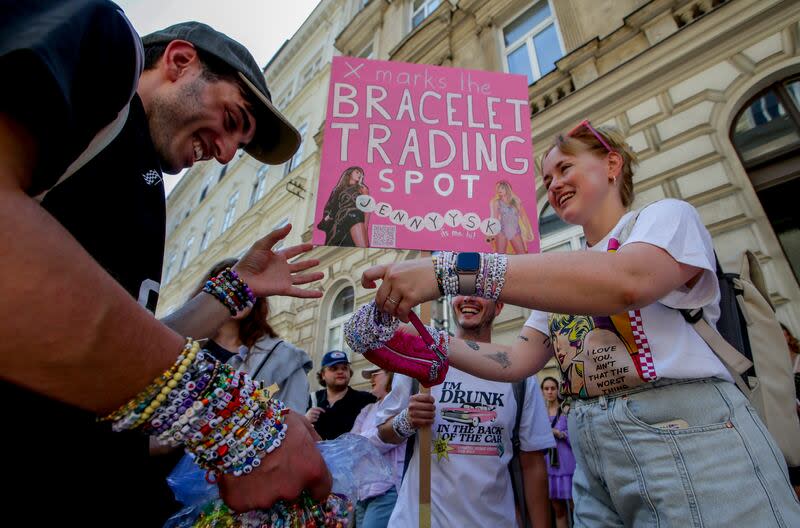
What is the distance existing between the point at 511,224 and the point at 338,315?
7221 millimetres

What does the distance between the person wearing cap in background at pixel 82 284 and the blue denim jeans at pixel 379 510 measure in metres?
2.21

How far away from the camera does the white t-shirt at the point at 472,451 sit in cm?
178

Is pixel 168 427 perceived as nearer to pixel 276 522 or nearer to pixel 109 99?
pixel 276 522

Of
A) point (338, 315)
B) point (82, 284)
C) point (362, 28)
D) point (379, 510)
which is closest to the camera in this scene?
point (82, 284)

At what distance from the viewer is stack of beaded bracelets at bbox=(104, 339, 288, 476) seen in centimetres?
53

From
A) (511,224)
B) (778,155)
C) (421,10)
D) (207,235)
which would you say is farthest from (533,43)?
(207,235)

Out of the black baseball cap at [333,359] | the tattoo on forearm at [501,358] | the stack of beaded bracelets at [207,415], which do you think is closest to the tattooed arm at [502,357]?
the tattoo on forearm at [501,358]

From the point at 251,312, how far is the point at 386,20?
11.3 metres

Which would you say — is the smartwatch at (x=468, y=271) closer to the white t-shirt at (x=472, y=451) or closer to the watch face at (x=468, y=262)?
the watch face at (x=468, y=262)

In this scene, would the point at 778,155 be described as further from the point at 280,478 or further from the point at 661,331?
the point at 280,478

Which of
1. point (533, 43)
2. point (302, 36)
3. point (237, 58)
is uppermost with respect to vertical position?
point (302, 36)

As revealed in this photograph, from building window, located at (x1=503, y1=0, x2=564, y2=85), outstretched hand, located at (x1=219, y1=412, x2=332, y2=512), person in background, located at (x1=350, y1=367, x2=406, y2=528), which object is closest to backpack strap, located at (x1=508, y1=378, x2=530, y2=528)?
person in background, located at (x1=350, y1=367, x2=406, y2=528)

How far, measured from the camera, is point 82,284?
1.51ft

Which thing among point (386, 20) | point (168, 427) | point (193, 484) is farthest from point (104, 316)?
point (386, 20)
